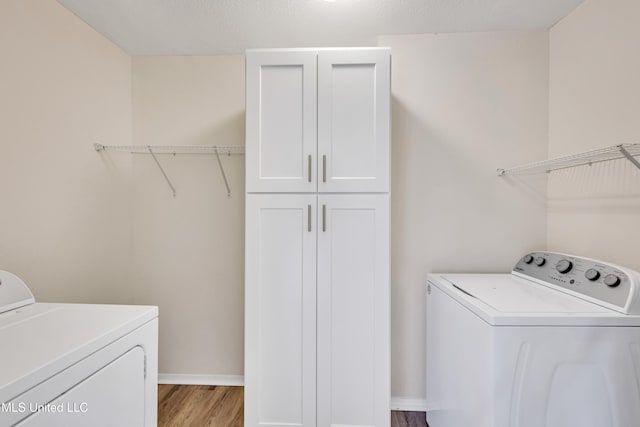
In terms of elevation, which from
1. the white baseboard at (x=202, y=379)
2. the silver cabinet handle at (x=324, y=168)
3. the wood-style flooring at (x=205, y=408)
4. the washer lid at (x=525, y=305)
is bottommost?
the wood-style flooring at (x=205, y=408)

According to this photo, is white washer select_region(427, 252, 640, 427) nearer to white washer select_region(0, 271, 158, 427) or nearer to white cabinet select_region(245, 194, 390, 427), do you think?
white cabinet select_region(245, 194, 390, 427)

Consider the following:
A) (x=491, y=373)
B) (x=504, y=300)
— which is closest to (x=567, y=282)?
(x=504, y=300)

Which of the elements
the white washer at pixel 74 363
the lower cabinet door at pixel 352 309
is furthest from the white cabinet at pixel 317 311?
the white washer at pixel 74 363

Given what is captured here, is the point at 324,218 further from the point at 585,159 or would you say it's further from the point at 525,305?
the point at 585,159

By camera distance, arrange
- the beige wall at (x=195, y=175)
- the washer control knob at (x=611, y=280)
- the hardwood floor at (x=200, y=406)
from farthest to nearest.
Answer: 1. the hardwood floor at (x=200, y=406)
2. the beige wall at (x=195, y=175)
3. the washer control knob at (x=611, y=280)

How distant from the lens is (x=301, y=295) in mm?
1648

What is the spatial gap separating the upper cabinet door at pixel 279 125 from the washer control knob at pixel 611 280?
1306 millimetres

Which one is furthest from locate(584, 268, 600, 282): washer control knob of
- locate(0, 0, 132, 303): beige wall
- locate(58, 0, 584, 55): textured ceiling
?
locate(0, 0, 132, 303): beige wall

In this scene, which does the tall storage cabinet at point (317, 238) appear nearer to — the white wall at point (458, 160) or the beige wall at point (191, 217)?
the white wall at point (458, 160)

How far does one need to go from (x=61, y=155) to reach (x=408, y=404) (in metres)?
2.59

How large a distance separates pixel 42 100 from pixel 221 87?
1.01 meters

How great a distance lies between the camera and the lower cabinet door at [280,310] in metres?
1.64

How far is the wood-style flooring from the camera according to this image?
6.01 ft

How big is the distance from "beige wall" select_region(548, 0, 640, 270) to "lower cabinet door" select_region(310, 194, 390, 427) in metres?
1.07
